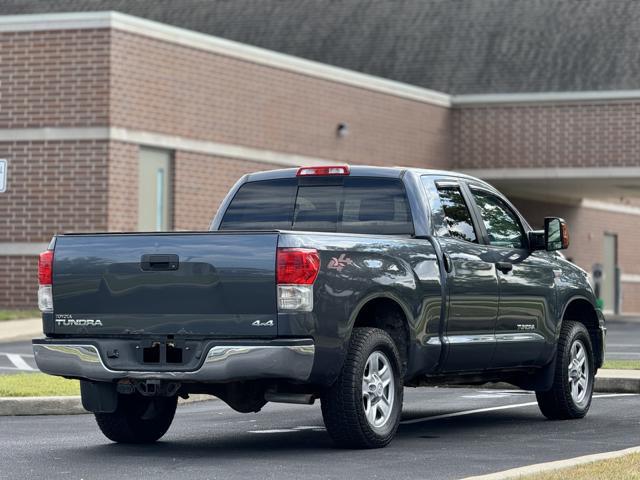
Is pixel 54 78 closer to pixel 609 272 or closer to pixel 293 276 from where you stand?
pixel 293 276

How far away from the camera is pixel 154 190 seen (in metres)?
33.4

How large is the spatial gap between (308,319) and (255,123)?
84.9 ft

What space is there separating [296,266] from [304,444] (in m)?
1.82

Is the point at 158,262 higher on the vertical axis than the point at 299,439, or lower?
higher

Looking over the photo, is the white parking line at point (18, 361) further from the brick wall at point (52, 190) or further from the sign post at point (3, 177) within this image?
the brick wall at point (52, 190)

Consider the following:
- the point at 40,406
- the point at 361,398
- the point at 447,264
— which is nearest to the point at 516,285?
the point at 447,264

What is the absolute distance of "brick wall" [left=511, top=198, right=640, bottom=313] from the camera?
162ft

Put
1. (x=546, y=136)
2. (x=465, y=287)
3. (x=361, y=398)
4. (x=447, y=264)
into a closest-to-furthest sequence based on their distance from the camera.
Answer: (x=361, y=398), (x=447, y=264), (x=465, y=287), (x=546, y=136)

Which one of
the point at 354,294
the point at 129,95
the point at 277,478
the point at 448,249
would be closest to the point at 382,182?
the point at 448,249

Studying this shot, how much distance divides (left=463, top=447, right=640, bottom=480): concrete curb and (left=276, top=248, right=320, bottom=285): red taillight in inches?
73.3

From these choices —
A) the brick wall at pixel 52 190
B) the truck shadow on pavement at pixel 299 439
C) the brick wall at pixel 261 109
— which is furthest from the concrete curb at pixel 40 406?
the brick wall at pixel 261 109

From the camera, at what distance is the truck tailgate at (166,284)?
1054 centimetres

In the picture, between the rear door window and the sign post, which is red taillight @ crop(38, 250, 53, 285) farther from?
the sign post

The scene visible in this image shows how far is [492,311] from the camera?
1267 cm
